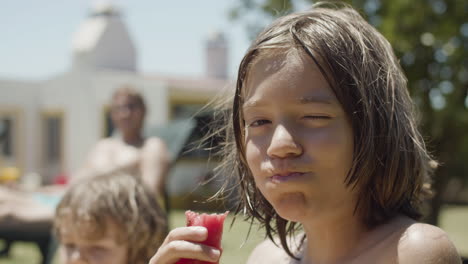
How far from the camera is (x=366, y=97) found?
4.16 feet

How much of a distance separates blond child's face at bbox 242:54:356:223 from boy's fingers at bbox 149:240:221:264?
0.15m

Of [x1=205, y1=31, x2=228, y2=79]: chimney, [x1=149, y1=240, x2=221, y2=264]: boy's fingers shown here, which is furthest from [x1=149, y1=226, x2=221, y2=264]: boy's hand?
[x1=205, y1=31, x2=228, y2=79]: chimney

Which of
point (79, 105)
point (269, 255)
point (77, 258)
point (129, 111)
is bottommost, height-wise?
point (79, 105)

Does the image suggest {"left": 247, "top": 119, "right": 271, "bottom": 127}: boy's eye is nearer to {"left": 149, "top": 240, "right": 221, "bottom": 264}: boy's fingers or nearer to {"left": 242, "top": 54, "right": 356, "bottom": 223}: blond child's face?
{"left": 242, "top": 54, "right": 356, "bottom": 223}: blond child's face

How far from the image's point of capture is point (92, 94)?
19.7m

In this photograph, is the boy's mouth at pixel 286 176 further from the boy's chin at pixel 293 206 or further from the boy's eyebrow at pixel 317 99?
the boy's eyebrow at pixel 317 99

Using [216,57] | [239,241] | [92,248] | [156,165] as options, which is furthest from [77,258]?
[216,57]

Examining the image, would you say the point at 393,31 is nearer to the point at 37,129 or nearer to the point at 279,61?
the point at 279,61

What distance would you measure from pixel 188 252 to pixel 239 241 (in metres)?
2.89

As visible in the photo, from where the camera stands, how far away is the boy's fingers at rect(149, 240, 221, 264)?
1.25 meters

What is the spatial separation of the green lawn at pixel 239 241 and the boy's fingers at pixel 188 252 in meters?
0.28

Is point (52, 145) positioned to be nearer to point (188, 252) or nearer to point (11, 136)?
point (11, 136)

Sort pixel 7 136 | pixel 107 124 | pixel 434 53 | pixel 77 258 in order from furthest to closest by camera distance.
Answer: pixel 7 136 < pixel 107 124 < pixel 434 53 < pixel 77 258

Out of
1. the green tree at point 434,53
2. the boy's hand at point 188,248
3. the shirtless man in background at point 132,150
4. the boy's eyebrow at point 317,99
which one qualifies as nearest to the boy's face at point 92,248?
the boy's hand at point 188,248
